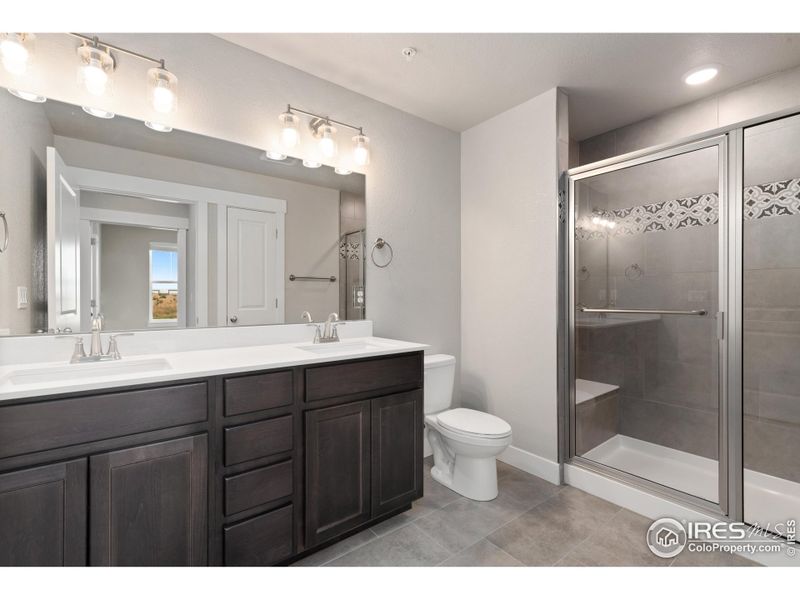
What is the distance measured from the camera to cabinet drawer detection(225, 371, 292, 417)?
136 centimetres

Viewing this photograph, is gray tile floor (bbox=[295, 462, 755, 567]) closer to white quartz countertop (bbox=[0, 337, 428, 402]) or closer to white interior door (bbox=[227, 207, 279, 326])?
white quartz countertop (bbox=[0, 337, 428, 402])

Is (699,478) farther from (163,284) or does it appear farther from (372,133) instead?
(163,284)

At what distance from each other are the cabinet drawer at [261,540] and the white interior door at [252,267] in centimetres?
91

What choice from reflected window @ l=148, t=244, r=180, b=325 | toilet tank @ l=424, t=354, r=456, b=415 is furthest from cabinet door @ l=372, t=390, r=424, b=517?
reflected window @ l=148, t=244, r=180, b=325

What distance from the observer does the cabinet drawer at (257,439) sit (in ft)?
4.44

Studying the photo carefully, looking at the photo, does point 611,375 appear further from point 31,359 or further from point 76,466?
point 31,359

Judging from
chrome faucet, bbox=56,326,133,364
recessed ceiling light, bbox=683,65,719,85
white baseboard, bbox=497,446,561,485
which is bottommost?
white baseboard, bbox=497,446,561,485

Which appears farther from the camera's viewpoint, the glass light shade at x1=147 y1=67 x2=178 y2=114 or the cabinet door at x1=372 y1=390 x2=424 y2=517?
the cabinet door at x1=372 y1=390 x2=424 y2=517

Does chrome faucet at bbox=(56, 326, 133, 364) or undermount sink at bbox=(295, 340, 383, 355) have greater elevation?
chrome faucet at bbox=(56, 326, 133, 364)

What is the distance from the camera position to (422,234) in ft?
8.75

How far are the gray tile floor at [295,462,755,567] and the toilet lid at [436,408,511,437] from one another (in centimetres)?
42

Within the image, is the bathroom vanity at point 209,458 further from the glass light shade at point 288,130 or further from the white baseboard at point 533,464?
the glass light shade at point 288,130
